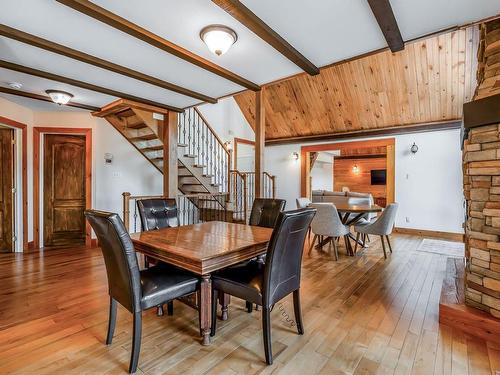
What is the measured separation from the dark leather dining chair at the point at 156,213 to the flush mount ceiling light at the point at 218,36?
1742mm

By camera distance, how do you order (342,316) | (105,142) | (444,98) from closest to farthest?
1. (342,316)
2. (105,142)
3. (444,98)

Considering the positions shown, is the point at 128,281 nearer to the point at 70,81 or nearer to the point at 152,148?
the point at 70,81

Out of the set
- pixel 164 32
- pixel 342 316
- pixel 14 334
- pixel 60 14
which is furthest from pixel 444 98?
pixel 14 334

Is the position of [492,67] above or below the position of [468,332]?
above

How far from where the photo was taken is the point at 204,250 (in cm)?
191

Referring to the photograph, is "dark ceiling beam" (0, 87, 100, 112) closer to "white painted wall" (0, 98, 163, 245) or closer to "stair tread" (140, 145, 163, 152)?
"white painted wall" (0, 98, 163, 245)

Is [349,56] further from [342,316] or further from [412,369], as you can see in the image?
[412,369]

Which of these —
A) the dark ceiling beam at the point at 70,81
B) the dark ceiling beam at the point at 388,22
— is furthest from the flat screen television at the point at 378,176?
the dark ceiling beam at the point at 70,81

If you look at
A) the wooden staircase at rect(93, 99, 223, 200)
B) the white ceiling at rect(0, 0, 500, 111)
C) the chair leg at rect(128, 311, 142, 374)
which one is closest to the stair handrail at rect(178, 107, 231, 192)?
the wooden staircase at rect(93, 99, 223, 200)

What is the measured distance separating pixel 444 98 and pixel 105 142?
259 inches

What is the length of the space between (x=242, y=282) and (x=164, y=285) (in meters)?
0.53

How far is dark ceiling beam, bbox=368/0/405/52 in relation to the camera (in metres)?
1.85

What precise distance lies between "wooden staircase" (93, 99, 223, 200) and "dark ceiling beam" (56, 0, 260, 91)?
5.73 ft

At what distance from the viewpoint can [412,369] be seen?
67.6 inches
